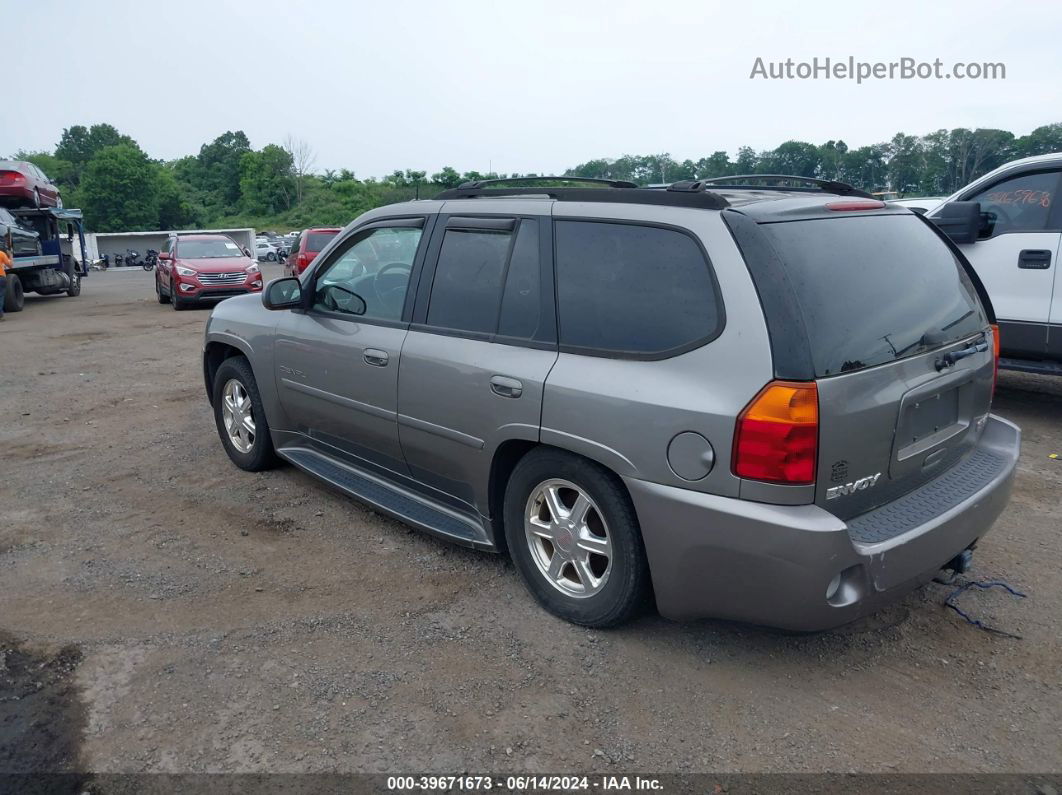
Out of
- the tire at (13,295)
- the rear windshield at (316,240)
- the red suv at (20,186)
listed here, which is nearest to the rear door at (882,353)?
the rear windshield at (316,240)

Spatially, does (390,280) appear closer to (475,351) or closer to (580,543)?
(475,351)

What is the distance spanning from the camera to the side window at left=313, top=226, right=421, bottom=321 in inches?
169

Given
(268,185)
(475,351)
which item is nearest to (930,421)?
(475,351)

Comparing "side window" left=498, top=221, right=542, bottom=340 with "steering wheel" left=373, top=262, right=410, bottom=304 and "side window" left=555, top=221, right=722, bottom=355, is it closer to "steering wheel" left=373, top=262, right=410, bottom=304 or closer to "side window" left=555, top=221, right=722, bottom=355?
"side window" left=555, top=221, right=722, bottom=355

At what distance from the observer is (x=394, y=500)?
430 cm

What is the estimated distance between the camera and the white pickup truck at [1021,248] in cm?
649

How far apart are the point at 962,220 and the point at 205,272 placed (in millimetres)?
14969

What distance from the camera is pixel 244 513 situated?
4.93 meters

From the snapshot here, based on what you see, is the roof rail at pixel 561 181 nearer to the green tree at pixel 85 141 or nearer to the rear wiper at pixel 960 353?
the rear wiper at pixel 960 353

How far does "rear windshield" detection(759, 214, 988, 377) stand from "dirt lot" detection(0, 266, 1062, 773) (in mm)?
1226

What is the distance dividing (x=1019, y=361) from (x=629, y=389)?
5.12m

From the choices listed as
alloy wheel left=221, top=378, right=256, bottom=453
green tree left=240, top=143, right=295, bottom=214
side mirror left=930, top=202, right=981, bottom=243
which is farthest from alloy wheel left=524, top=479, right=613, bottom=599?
green tree left=240, top=143, right=295, bottom=214

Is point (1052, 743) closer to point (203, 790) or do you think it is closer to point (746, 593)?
point (746, 593)

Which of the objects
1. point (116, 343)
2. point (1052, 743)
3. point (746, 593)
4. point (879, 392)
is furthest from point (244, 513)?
point (116, 343)
